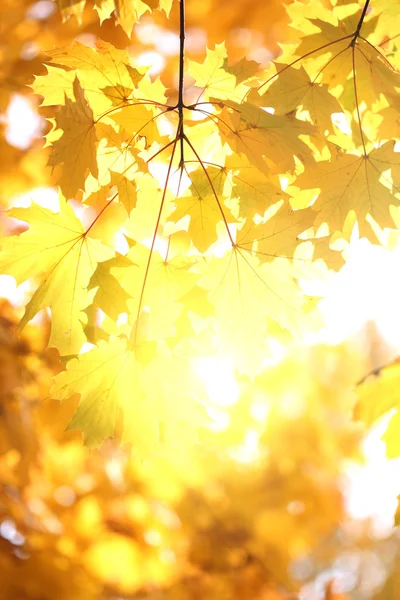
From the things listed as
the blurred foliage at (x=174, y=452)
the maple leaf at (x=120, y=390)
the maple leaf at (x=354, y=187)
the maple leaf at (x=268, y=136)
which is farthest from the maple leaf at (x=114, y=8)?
the maple leaf at (x=120, y=390)

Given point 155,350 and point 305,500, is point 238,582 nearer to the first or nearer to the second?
point 305,500

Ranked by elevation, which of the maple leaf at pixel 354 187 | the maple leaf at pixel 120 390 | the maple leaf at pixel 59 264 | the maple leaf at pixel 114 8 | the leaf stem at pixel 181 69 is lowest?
the maple leaf at pixel 120 390

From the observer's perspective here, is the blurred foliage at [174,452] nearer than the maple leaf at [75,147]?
No

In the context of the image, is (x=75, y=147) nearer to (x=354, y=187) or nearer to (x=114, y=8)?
(x=114, y=8)

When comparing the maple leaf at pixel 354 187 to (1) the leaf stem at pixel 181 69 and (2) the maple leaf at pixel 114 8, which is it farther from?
(2) the maple leaf at pixel 114 8

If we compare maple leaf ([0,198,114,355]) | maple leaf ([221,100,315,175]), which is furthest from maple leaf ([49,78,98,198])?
maple leaf ([221,100,315,175])

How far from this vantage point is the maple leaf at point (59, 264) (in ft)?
3.56

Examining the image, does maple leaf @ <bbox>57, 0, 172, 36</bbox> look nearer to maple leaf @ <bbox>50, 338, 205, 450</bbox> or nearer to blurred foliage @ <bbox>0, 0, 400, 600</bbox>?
blurred foliage @ <bbox>0, 0, 400, 600</bbox>

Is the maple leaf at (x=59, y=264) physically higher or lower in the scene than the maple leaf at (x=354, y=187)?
higher

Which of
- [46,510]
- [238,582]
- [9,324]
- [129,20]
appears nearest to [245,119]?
[129,20]

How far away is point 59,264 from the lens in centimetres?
112

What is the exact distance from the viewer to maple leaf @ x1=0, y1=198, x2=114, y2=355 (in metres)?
1.09

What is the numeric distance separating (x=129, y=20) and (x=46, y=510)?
8.53 feet

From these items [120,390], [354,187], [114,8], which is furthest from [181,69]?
[120,390]
